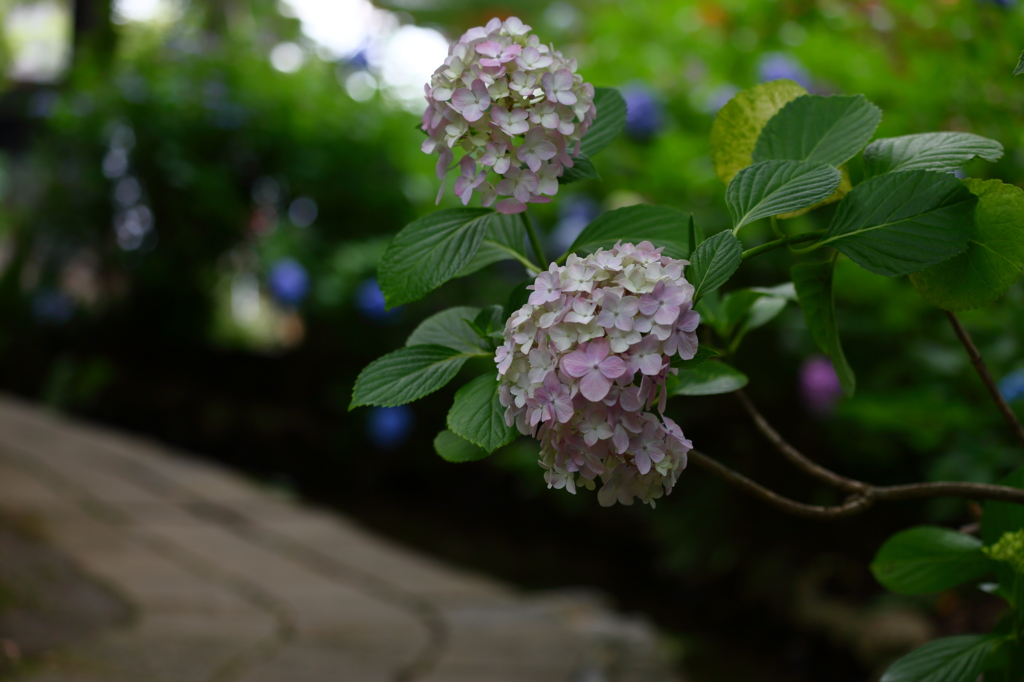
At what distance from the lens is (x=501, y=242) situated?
756mm

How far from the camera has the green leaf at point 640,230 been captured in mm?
659

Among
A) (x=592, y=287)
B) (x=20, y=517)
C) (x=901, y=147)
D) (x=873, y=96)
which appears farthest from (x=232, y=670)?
(x=873, y=96)

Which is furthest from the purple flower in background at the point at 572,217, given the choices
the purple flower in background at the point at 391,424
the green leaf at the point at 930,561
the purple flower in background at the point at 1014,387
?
the green leaf at the point at 930,561

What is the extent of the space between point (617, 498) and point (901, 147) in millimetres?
353

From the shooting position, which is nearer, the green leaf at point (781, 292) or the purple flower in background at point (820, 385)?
the green leaf at point (781, 292)

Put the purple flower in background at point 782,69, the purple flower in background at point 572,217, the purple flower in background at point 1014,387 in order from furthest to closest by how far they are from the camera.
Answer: the purple flower in background at point 572,217 < the purple flower in background at point 782,69 < the purple flower in background at point 1014,387

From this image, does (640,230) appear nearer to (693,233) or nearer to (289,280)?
(693,233)

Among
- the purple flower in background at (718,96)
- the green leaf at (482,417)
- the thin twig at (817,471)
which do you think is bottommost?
the green leaf at (482,417)

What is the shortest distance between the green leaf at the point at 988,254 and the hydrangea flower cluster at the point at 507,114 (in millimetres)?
280

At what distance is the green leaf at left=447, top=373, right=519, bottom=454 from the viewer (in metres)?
0.58

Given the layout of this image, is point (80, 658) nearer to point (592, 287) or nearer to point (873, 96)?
point (592, 287)

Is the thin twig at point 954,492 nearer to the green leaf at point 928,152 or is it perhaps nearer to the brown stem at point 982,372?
the brown stem at point 982,372

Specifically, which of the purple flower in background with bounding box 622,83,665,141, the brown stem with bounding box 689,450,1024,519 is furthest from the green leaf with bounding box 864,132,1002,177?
the purple flower in background with bounding box 622,83,665,141

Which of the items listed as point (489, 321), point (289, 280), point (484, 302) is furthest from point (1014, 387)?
point (289, 280)
